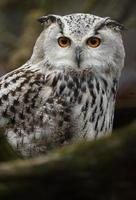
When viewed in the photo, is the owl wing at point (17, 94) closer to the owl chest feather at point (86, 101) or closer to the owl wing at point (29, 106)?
the owl wing at point (29, 106)

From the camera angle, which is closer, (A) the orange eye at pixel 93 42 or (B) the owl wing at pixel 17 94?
(B) the owl wing at pixel 17 94

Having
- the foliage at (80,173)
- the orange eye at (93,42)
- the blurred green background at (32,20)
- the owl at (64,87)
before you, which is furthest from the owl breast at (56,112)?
the blurred green background at (32,20)

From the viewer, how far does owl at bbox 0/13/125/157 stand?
4.89 meters

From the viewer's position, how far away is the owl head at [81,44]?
16.9 feet

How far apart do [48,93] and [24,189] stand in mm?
1867

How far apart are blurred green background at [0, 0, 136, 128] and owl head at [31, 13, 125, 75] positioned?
2.26 m

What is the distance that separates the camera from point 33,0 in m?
9.98

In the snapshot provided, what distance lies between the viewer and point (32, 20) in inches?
374

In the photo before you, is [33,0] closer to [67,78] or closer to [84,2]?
[84,2]

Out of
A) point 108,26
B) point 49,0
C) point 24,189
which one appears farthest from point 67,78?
point 49,0

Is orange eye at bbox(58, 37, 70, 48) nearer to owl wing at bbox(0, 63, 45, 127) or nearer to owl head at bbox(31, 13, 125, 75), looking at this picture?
owl head at bbox(31, 13, 125, 75)

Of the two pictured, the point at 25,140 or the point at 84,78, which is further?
the point at 84,78

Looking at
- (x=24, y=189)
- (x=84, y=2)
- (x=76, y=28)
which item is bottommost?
(x=24, y=189)

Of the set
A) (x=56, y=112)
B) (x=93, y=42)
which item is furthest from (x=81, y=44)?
(x=56, y=112)
